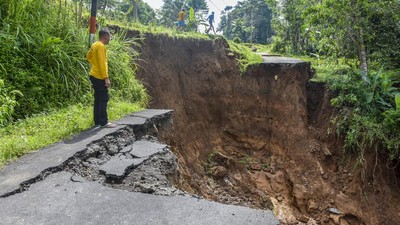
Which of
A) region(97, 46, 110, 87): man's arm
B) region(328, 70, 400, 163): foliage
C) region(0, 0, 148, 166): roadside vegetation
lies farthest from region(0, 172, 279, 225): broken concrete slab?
region(328, 70, 400, 163): foliage

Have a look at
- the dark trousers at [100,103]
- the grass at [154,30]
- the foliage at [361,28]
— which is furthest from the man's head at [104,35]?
the foliage at [361,28]

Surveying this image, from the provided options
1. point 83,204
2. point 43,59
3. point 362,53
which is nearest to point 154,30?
point 43,59

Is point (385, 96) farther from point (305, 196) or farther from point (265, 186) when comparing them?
point (265, 186)

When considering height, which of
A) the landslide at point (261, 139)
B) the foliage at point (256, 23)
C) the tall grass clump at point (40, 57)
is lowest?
the landslide at point (261, 139)

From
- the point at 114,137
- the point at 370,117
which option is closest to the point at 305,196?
the point at 370,117

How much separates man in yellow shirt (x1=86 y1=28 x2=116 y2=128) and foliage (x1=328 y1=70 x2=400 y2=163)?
545cm

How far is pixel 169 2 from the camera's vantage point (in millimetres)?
46062

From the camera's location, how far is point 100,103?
456 centimetres

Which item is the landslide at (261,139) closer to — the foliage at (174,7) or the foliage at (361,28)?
the foliage at (361,28)

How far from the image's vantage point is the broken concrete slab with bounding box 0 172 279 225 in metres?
2.35

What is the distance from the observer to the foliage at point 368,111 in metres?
6.47

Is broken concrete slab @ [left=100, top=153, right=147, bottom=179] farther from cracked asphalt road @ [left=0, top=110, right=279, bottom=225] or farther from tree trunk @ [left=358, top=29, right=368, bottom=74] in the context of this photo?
tree trunk @ [left=358, top=29, right=368, bottom=74]

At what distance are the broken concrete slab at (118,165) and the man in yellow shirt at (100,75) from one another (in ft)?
3.01

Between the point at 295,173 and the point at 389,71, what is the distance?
3627 mm
